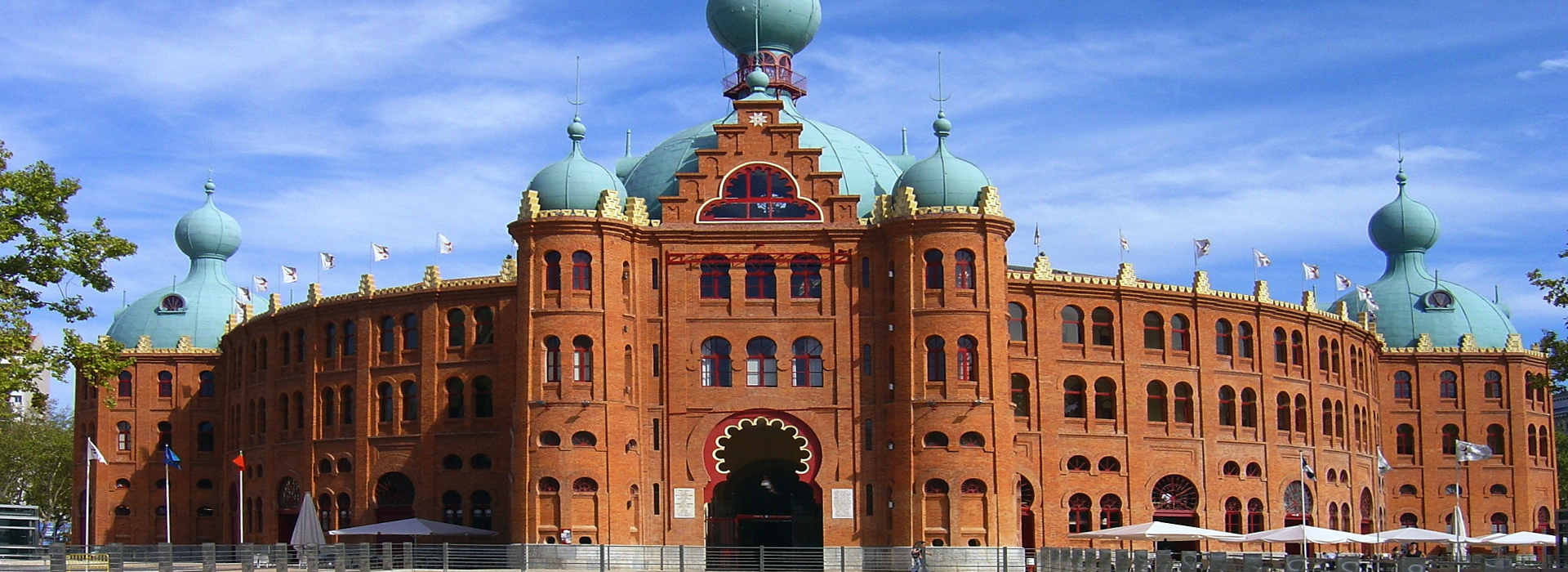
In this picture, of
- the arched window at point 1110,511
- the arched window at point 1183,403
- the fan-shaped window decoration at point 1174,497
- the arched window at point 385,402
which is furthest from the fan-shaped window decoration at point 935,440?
the arched window at point 385,402

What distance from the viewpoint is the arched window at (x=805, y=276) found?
257 ft

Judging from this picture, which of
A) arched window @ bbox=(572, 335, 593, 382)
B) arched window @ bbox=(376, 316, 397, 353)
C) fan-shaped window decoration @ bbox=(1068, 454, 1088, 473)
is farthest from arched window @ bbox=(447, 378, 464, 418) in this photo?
fan-shaped window decoration @ bbox=(1068, 454, 1088, 473)

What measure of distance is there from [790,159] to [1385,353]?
3985 cm

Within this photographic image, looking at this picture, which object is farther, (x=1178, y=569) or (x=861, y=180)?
(x=861, y=180)

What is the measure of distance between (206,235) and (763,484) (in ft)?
139

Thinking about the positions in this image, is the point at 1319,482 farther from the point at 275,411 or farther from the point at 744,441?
the point at 275,411

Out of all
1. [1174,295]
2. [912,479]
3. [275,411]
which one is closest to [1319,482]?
[1174,295]

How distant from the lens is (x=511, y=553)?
2837 inches

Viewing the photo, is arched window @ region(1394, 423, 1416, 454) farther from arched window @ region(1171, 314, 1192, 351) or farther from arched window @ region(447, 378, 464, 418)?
arched window @ region(447, 378, 464, 418)

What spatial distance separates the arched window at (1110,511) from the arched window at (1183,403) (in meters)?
4.83

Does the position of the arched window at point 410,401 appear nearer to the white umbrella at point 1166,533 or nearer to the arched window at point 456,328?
the arched window at point 456,328

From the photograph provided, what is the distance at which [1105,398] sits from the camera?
8400 centimetres

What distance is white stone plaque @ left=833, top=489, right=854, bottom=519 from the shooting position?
76.1m

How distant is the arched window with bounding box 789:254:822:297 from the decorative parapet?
6.83m
